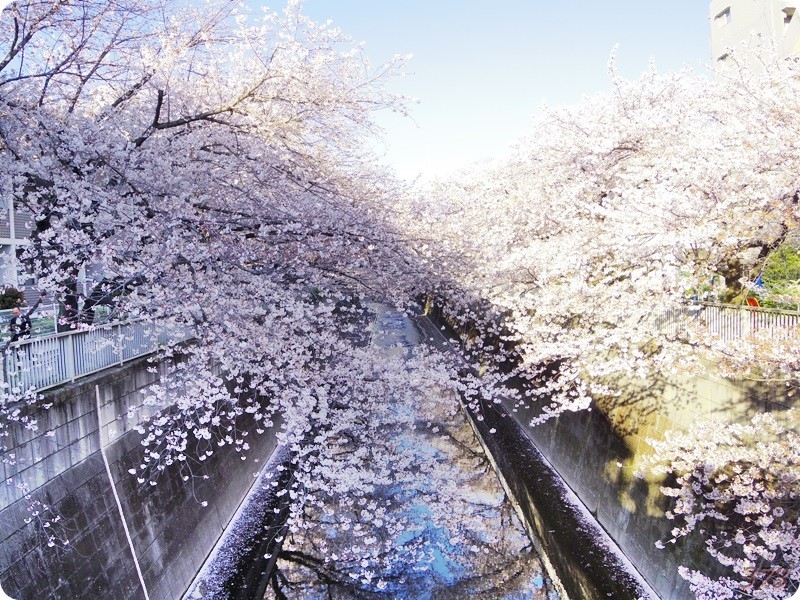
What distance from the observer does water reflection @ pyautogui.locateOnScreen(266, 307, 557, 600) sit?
1021cm

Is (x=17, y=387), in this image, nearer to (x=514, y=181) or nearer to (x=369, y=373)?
(x=369, y=373)

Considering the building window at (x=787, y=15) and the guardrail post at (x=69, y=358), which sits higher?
the building window at (x=787, y=15)

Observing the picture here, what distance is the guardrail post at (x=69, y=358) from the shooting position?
743 cm

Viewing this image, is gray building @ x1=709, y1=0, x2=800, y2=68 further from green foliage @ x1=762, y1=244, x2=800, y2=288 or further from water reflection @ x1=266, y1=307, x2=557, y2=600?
water reflection @ x1=266, y1=307, x2=557, y2=600

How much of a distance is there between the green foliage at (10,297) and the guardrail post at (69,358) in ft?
14.8

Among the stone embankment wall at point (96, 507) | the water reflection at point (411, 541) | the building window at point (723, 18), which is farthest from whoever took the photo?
the building window at point (723, 18)

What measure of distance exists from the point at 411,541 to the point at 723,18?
555 inches

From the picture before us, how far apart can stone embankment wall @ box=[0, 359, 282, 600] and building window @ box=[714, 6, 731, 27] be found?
14715mm

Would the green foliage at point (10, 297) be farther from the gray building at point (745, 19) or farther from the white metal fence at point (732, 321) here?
the gray building at point (745, 19)

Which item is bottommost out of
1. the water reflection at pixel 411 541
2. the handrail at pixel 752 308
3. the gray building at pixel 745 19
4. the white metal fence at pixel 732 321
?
the water reflection at pixel 411 541

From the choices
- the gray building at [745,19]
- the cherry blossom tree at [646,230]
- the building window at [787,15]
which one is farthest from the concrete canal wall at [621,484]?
the building window at [787,15]

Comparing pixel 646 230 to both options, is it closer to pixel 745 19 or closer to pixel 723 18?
pixel 745 19

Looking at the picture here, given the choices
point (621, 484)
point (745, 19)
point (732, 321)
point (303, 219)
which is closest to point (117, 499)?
point (303, 219)

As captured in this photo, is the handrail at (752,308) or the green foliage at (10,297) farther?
the green foliage at (10,297)
